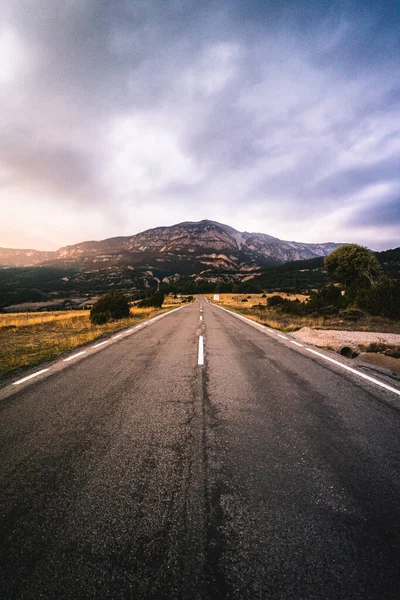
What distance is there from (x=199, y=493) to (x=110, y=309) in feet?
61.0

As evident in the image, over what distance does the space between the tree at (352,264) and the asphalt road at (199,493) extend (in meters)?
44.8

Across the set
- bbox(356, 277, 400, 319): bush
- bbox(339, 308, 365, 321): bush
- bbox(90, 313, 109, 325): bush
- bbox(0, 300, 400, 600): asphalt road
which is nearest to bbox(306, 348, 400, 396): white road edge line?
bbox(0, 300, 400, 600): asphalt road

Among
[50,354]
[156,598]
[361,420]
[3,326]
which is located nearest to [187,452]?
[156,598]

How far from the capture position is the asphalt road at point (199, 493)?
1.59 m

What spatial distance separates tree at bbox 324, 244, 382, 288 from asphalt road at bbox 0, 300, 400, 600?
44.8m

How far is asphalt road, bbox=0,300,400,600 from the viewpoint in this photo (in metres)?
1.59

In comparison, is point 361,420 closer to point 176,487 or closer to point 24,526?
point 176,487

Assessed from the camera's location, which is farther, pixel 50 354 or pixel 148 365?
pixel 50 354

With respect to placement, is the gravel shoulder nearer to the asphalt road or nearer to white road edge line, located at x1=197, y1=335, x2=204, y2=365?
white road edge line, located at x1=197, y1=335, x2=204, y2=365

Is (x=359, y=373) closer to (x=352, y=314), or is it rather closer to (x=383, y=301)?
(x=352, y=314)

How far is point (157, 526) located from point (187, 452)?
39.5 inches

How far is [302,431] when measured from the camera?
3.44m

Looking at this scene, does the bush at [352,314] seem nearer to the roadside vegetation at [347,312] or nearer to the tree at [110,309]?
the roadside vegetation at [347,312]

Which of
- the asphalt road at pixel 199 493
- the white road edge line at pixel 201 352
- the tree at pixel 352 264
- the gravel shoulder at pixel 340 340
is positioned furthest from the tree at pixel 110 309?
the tree at pixel 352 264
